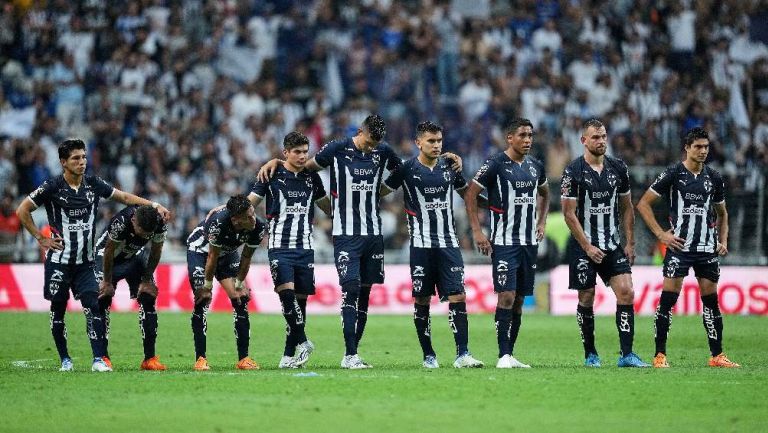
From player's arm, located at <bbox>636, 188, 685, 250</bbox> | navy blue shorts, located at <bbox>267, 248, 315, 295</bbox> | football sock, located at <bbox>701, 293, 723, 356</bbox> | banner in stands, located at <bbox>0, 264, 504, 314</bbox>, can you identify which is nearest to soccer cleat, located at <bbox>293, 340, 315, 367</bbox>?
navy blue shorts, located at <bbox>267, 248, 315, 295</bbox>

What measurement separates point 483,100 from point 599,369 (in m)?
15.7

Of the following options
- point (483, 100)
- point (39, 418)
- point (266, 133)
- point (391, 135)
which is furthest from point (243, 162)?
point (39, 418)

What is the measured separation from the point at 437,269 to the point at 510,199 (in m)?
1.04

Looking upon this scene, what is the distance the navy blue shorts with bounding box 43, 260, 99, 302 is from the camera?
13281mm

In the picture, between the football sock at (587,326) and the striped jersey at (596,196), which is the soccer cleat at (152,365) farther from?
the striped jersey at (596,196)

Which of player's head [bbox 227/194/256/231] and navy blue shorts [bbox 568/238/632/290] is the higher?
player's head [bbox 227/194/256/231]

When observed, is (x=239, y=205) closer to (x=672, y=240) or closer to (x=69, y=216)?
(x=69, y=216)

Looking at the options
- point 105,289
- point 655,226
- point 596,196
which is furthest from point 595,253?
point 105,289

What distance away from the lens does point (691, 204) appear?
45.3 feet

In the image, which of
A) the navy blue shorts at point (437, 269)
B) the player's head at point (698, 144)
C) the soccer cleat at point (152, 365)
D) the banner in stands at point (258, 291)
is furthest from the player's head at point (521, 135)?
the banner in stands at point (258, 291)

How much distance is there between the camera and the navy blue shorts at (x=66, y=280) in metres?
13.3

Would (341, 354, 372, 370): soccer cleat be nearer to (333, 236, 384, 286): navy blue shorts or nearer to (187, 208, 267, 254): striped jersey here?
(333, 236, 384, 286): navy blue shorts

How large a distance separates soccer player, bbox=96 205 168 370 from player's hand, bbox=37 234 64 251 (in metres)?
0.45

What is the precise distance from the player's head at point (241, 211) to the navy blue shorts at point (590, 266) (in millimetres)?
3367
